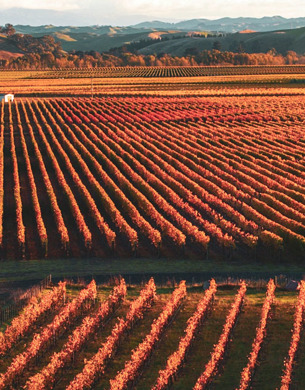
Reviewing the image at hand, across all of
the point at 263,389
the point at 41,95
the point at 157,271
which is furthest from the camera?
the point at 41,95

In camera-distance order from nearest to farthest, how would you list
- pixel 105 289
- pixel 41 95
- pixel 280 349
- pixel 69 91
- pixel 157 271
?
pixel 280 349 < pixel 105 289 < pixel 157 271 < pixel 41 95 < pixel 69 91

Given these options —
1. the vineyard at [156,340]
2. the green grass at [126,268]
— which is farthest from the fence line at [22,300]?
the green grass at [126,268]

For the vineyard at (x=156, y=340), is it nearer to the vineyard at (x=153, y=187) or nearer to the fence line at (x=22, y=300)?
the fence line at (x=22, y=300)

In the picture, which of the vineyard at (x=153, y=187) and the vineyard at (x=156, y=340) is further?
the vineyard at (x=153, y=187)

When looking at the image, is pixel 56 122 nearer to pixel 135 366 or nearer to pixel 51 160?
pixel 51 160

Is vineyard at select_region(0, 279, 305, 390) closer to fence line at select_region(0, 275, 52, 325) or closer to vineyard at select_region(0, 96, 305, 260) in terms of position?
fence line at select_region(0, 275, 52, 325)

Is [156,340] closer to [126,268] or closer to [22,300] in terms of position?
[22,300]

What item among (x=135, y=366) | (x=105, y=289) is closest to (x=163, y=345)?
(x=135, y=366)
